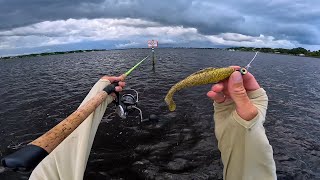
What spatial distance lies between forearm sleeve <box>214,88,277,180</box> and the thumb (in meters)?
0.05

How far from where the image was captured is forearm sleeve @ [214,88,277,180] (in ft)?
8.59

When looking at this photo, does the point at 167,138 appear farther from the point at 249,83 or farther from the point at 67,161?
the point at 249,83

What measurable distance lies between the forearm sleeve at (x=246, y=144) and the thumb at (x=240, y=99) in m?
0.05

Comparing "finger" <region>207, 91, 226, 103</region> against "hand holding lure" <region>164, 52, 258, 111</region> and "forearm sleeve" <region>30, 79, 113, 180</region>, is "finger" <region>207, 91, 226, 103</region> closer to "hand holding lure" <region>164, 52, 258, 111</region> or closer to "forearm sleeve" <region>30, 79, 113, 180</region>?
"hand holding lure" <region>164, 52, 258, 111</region>

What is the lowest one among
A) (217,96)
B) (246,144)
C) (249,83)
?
(246,144)

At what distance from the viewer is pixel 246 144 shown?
265 cm

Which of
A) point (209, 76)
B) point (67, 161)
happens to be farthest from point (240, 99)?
point (67, 161)

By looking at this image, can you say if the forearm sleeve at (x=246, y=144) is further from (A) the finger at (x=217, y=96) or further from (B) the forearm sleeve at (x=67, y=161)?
(B) the forearm sleeve at (x=67, y=161)

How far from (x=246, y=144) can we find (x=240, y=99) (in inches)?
18.2

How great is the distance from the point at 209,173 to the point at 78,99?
62.3ft

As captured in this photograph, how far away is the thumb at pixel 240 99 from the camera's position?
2633 millimetres

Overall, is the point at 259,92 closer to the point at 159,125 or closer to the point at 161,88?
the point at 159,125

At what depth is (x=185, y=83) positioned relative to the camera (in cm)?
404

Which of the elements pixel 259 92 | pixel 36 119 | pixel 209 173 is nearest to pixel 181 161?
pixel 209 173
